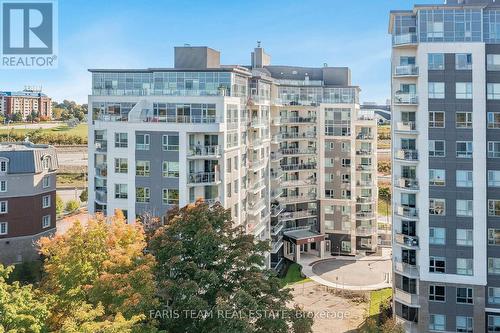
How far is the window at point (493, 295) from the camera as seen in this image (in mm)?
29531

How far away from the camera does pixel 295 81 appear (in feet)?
181

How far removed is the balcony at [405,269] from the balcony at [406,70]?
13148mm

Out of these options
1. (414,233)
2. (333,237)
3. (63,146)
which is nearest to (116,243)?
(414,233)

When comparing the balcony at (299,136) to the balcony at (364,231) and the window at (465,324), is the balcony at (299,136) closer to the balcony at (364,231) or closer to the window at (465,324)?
the balcony at (364,231)

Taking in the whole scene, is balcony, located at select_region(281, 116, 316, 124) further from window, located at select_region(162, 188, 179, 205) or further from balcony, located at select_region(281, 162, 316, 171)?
window, located at select_region(162, 188, 179, 205)

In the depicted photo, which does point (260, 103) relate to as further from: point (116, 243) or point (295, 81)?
point (116, 243)

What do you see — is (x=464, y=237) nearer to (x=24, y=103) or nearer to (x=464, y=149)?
(x=464, y=149)

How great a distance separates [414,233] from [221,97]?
17001 millimetres

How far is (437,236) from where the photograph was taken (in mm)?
30531

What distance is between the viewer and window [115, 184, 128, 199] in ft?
111

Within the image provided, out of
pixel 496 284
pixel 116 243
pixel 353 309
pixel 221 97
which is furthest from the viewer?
pixel 353 309

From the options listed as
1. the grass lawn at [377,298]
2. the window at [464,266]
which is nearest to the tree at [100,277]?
the window at [464,266]

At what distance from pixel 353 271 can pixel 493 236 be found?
1908 centimetres

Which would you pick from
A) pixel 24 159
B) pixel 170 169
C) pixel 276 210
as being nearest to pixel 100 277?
pixel 170 169
